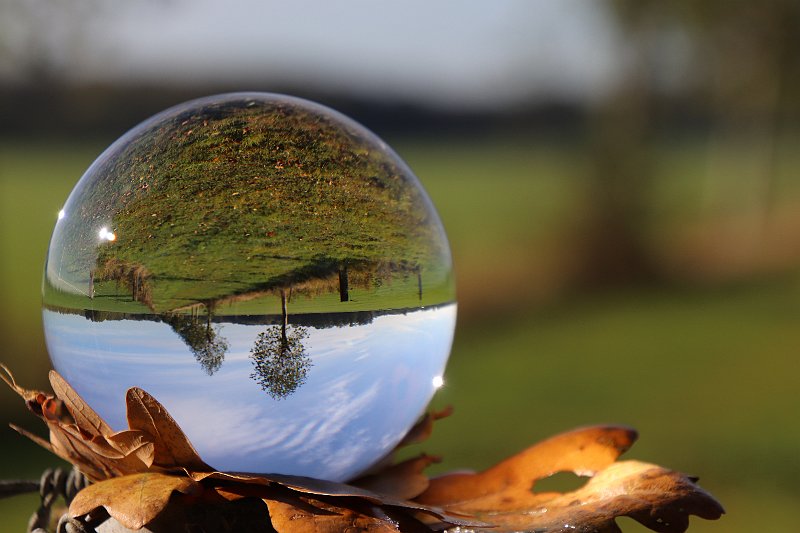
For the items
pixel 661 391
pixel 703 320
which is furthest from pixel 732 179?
pixel 661 391

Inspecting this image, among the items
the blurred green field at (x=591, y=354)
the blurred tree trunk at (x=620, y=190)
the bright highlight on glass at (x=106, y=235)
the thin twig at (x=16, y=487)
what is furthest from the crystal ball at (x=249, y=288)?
the blurred tree trunk at (x=620, y=190)

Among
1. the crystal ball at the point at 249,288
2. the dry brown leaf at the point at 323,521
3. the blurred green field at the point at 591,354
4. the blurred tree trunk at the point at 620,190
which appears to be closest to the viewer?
the dry brown leaf at the point at 323,521

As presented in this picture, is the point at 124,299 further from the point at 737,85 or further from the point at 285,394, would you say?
the point at 737,85

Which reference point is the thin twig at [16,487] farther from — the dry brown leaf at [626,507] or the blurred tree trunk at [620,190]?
the blurred tree trunk at [620,190]

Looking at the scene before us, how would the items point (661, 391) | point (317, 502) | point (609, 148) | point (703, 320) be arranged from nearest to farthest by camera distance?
1. point (317, 502)
2. point (661, 391)
3. point (703, 320)
4. point (609, 148)

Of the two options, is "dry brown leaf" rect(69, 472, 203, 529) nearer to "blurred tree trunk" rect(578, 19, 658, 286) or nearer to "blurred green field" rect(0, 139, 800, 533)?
"blurred green field" rect(0, 139, 800, 533)

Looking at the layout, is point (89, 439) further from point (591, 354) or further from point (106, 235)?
point (591, 354)

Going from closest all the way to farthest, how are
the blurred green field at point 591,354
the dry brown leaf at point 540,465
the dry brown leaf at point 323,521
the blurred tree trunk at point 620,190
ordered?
the dry brown leaf at point 323,521 → the dry brown leaf at point 540,465 → the blurred green field at point 591,354 → the blurred tree trunk at point 620,190

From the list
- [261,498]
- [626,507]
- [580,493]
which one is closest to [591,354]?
[580,493]
